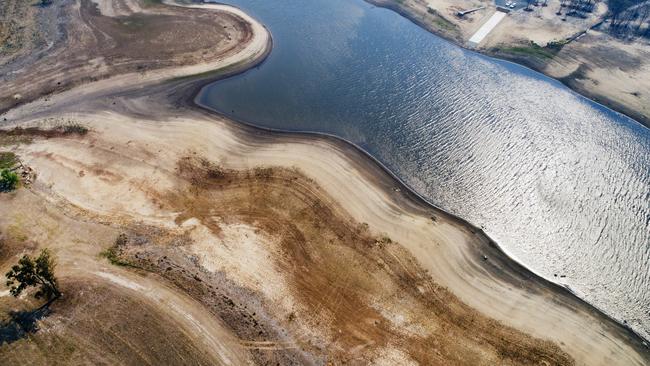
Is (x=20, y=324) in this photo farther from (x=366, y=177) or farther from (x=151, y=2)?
(x=151, y=2)

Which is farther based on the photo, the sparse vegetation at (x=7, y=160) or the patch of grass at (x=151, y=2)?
the patch of grass at (x=151, y=2)

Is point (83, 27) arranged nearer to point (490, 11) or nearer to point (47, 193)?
point (47, 193)

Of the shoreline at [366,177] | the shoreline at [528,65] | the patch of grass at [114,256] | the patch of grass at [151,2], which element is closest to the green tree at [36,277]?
the patch of grass at [114,256]

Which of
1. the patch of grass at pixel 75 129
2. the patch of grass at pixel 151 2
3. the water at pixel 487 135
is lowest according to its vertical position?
the patch of grass at pixel 75 129

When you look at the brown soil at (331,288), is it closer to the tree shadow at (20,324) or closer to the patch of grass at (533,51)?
the tree shadow at (20,324)

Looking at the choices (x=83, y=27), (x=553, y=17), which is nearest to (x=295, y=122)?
(x=83, y=27)

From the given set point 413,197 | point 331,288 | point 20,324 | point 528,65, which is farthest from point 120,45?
point 528,65

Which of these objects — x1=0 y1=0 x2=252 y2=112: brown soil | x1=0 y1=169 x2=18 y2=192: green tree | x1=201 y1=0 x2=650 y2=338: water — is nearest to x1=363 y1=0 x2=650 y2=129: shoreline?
x1=201 y1=0 x2=650 y2=338: water
